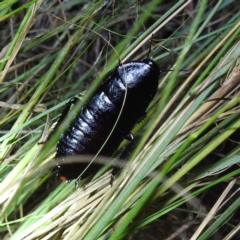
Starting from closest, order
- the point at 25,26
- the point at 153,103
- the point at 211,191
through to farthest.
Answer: the point at 25,26 < the point at 153,103 < the point at 211,191

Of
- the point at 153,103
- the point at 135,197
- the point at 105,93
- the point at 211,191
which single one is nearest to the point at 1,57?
the point at 105,93

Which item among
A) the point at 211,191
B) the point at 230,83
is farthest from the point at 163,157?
the point at 211,191

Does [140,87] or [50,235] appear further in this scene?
[140,87]

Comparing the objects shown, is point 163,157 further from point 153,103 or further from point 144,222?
point 153,103

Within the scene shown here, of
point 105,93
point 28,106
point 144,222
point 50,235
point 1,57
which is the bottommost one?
point 144,222

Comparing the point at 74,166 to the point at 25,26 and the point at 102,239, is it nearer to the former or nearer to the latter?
the point at 102,239

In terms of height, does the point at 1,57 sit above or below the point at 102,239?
above

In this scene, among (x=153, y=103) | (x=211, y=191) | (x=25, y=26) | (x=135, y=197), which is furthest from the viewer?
(x=211, y=191)
